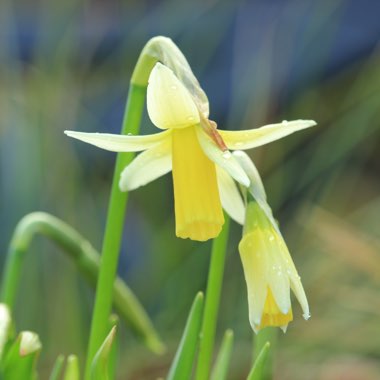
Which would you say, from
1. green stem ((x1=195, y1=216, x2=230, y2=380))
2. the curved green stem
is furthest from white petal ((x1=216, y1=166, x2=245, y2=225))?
the curved green stem

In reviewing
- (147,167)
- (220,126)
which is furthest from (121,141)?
(220,126)

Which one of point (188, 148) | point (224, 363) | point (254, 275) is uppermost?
point (188, 148)

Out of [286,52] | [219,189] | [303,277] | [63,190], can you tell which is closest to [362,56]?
[286,52]

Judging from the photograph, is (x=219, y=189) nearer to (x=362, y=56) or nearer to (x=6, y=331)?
(x=6, y=331)

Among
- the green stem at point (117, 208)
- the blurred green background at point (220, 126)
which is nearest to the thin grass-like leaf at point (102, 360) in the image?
the green stem at point (117, 208)

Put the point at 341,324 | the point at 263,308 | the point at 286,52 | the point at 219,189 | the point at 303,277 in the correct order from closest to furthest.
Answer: the point at 263,308, the point at 219,189, the point at 341,324, the point at 303,277, the point at 286,52

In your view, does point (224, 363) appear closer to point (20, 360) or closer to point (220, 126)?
A: point (20, 360)
